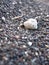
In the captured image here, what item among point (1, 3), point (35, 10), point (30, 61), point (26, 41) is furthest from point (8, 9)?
point (30, 61)

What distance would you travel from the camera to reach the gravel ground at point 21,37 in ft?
4.09

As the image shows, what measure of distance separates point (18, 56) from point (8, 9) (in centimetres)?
99

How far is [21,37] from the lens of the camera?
156 centimetres

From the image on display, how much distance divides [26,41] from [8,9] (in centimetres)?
74

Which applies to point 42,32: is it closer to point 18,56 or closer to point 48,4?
point 18,56

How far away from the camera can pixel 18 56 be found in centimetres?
125

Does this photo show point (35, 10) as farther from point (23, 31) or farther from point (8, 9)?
point (23, 31)

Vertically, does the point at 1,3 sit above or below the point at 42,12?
above

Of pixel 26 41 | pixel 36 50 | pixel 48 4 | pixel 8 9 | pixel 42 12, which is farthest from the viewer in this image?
pixel 48 4

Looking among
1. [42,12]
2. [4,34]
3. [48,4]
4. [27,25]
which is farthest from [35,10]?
[4,34]

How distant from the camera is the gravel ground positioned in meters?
1.25

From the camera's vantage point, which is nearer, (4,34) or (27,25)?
(4,34)

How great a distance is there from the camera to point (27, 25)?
68.6 inches

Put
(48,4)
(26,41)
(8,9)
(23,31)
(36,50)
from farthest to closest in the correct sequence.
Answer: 1. (48,4)
2. (8,9)
3. (23,31)
4. (26,41)
5. (36,50)
